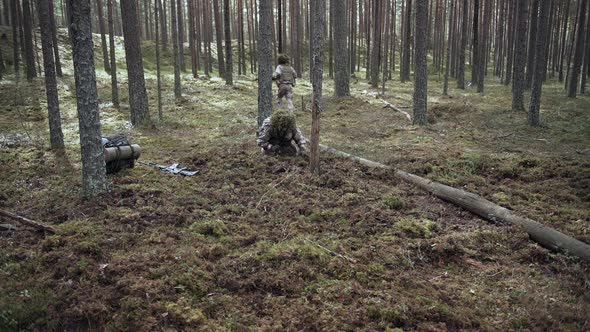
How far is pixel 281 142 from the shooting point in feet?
34.7

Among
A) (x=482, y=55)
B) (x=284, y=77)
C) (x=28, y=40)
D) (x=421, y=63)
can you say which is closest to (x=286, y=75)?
(x=284, y=77)

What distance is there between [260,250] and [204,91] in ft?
59.0

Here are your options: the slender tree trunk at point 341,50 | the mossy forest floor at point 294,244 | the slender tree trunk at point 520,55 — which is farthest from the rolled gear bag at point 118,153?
the slender tree trunk at point 520,55

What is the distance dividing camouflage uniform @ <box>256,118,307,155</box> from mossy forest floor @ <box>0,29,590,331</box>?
1.46 feet

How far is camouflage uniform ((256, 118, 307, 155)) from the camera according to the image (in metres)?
10.4

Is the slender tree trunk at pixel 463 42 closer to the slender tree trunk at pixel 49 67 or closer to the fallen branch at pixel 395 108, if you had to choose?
the fallen branch at pixel 395 108

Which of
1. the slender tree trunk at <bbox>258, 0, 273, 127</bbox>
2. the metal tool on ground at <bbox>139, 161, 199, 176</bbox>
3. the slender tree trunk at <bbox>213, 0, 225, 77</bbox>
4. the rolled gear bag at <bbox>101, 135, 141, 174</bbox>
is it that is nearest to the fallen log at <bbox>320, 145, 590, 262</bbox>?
the slender tree trunk at <bbox>258, 0, 273, 127</bbox>

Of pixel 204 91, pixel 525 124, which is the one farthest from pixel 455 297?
pixel 204 91

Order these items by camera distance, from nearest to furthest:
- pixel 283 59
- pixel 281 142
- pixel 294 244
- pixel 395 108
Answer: pixel 294 244, pixel 281 142, pixel 283 59, pixel 395 108

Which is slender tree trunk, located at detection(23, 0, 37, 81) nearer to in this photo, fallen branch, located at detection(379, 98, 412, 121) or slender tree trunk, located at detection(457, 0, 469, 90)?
fallen branch, located at detection(379, 98, 412, 121)

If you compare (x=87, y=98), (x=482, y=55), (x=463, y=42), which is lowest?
(x=87, y=98)

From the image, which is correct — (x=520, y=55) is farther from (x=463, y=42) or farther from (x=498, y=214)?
(x=498, y=214)

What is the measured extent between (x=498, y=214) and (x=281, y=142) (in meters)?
5.67

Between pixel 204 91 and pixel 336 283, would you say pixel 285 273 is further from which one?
pixel 204 91
